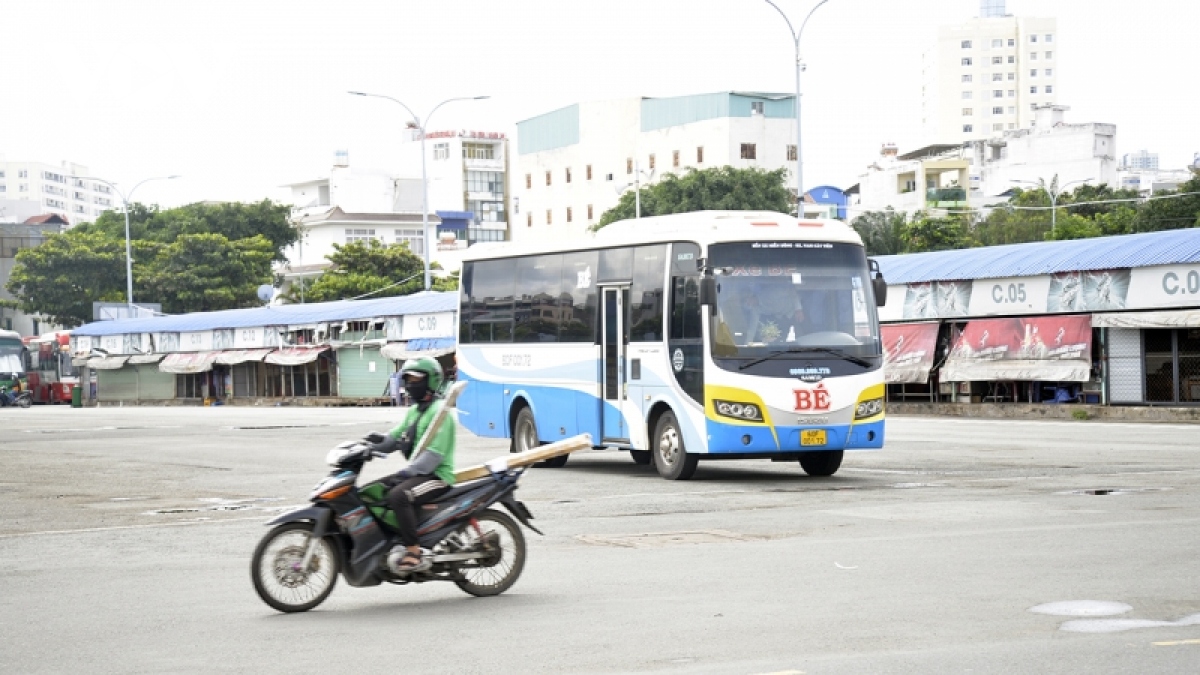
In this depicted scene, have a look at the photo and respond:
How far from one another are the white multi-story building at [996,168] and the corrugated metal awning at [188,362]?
5758 cm

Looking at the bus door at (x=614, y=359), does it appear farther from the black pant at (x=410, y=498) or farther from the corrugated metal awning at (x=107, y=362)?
the corrugated metal awning at (x=107, y=362)

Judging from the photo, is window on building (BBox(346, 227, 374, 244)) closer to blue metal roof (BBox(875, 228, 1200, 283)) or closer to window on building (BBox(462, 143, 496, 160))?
window on building (BBox(462, 143, 496, 160))

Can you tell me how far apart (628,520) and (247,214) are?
90200mm

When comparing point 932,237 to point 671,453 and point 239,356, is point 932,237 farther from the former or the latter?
point 671,453

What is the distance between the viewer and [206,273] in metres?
95.4

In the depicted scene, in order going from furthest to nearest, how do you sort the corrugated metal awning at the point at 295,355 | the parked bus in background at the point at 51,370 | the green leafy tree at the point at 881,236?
the green leafy tree at the point at 881,236, the parked bus in background at the point at 51,370, the corrugated metal awning at the point at 295,355

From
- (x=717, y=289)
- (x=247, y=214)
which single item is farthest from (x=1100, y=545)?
(x=247, y=214)

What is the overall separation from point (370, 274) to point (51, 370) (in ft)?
65.2

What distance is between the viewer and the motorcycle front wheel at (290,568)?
9.92 meters

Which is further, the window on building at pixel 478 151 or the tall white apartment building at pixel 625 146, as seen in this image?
the window on building at pixel 478 151

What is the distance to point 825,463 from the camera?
20.2 m

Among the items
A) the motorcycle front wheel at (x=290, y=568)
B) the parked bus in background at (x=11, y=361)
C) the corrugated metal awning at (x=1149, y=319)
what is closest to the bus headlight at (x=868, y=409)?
the motorcycle front wheel at (x=290, y=568)

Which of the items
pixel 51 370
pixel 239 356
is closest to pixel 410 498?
pixel 239 356

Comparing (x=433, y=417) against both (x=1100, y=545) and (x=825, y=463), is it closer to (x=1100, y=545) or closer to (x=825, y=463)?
(x=1100, y=545)
